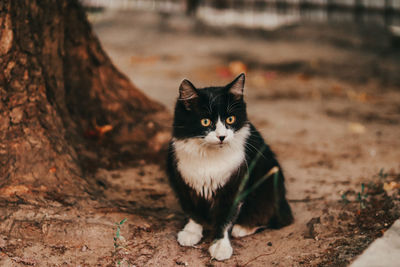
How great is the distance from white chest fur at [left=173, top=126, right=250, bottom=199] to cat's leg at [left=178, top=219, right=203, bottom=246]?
0.97ft

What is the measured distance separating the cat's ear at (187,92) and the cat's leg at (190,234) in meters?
0.77

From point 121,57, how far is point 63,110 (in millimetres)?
5115

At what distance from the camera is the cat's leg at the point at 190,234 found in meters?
2.79

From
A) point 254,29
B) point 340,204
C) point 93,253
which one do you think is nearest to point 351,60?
point 254,29

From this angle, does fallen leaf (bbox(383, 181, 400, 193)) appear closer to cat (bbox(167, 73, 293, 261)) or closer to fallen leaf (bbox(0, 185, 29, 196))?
cat (bbox(167, 73, 293, 261))

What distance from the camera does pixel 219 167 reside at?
104 inches

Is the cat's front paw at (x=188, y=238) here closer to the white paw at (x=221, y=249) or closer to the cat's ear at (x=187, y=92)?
the white paw at (x=221, y=249)

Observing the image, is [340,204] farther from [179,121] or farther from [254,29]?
[254,29]

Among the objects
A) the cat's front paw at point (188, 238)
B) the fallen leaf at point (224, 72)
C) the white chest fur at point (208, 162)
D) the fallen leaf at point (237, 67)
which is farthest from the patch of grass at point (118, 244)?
the fallen leaf at point (237, 67)

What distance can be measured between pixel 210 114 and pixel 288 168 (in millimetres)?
1573

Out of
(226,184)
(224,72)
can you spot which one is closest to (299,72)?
(224,72)

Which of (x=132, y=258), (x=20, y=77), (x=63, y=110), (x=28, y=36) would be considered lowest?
(x=132, y=258)

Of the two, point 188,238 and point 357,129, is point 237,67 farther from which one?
point 188,238

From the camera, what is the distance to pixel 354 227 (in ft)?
9.14
